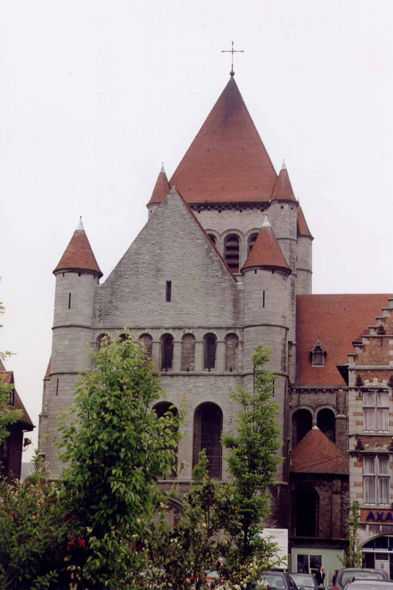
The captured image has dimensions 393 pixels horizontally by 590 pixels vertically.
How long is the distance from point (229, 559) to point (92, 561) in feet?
9.21

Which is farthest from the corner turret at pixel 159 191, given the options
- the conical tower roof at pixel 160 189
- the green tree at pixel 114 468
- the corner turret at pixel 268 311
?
the green tree at pixel 114 468

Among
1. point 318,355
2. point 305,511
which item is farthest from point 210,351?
point 305,511

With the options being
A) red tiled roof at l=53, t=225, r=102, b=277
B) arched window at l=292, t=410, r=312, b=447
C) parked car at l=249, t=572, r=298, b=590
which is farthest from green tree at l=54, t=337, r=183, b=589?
arched window at l=292, t=410, r=312, b=447

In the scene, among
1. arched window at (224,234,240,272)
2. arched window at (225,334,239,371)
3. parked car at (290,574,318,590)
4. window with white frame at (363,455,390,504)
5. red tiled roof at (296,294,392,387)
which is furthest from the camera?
arched window at (224,234,240,272)

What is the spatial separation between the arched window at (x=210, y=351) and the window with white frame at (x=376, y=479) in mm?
9052

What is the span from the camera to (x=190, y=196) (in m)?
61.8

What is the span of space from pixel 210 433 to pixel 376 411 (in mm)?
8489

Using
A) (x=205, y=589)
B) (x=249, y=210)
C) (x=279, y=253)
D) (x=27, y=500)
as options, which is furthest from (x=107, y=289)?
(x=205, y=589)

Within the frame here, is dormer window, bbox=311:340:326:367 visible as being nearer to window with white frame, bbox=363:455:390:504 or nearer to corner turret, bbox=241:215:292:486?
corner turret, bbox=241:215:292:486

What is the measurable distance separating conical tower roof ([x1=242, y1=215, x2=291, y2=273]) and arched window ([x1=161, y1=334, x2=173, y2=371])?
511cm

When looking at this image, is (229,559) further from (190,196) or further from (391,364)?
(190,196)

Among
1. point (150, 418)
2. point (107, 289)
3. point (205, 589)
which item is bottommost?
point (205, 589)

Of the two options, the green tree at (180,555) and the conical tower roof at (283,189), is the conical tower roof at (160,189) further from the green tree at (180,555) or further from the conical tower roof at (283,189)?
the green tree at (180,555)

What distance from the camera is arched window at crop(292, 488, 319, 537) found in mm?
49969
